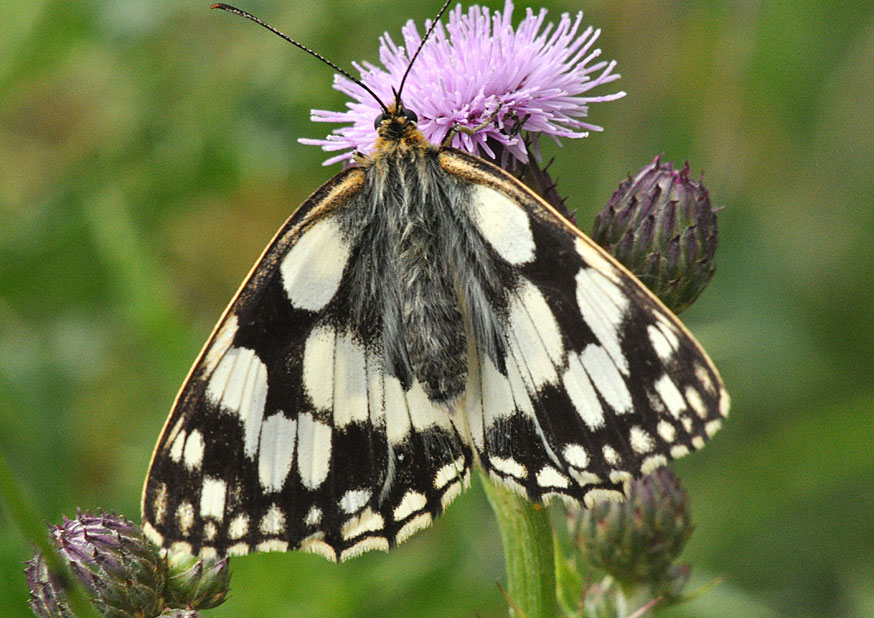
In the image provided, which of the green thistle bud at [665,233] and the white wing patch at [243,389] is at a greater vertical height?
the green thistle bud at [665,233]

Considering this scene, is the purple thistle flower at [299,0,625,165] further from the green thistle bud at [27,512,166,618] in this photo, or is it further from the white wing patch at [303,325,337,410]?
the green thistle bud at [27,512,166,618]

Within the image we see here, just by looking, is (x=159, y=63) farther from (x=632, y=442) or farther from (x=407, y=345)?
(x=632, y=442)

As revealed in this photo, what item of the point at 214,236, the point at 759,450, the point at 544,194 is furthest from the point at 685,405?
the point at 214,236

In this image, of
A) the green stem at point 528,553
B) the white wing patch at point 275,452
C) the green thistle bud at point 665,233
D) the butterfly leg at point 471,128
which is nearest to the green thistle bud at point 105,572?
the white wing patch at point 275,452

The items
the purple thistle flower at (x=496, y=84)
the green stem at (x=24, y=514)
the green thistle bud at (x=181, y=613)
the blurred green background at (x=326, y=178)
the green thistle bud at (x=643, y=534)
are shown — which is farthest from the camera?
the blurred green background at (x=326, y=178)

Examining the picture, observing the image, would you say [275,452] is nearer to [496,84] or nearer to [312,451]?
[312,451]

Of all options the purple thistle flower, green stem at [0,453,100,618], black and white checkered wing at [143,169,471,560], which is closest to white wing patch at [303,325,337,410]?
black and white checkered wing at [143,169,471,560]

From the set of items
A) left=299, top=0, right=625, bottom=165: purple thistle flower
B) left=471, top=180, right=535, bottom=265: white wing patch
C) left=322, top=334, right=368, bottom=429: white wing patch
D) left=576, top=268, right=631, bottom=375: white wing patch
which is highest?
left=299, top=0, right=625, bottom=165: purple thistle flower

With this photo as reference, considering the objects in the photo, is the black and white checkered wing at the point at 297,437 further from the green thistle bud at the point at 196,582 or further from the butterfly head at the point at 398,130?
the butterfly head at the point at 398,130
